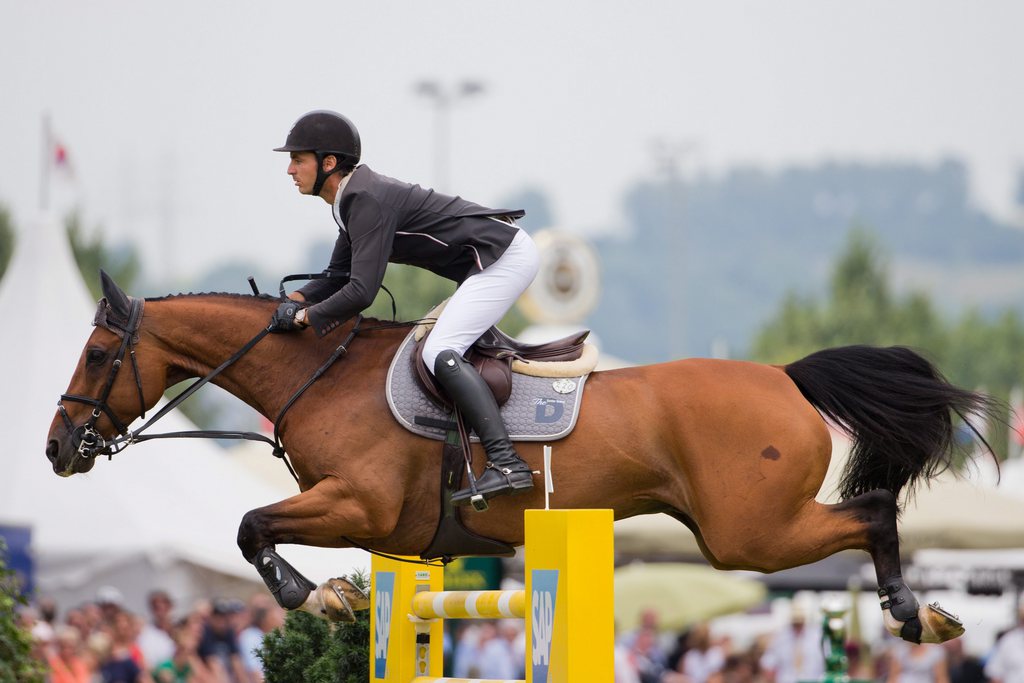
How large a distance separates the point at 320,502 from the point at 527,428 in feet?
2.87

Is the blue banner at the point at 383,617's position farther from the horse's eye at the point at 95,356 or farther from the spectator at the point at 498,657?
the spectator at the point at 498,657

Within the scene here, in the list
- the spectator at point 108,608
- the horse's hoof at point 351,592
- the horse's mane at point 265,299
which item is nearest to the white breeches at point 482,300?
the horse's mane at point 265,299

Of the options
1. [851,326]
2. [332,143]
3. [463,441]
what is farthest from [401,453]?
[851,326]

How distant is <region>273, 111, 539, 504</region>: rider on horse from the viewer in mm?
5574

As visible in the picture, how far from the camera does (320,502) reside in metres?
5.60

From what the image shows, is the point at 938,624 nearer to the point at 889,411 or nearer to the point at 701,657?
the point at 889,411

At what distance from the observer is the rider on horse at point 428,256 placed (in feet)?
18.3

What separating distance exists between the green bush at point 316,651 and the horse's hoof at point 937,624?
95.9 inches

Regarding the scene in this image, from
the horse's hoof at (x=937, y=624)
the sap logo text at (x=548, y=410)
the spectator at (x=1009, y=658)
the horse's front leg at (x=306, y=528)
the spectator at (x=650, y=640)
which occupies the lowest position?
the spectator at (x=650, y=640)

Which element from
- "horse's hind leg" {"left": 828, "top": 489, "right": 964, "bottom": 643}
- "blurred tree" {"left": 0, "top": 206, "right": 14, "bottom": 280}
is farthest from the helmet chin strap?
"blurred tree" {"left": 0, "top": 206, "right": 14, "bottom": 280}

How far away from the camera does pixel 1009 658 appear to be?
37.6 ft

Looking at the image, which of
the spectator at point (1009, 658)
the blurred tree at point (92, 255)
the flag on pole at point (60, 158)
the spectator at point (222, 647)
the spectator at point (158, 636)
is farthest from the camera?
the blurred tree at point (92, 255)

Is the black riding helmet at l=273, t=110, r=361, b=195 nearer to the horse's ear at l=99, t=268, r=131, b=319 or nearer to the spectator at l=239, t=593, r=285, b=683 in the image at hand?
the horse's ear at l=99, t=268, r=131, b=319

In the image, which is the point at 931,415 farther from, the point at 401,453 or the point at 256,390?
the point at 256,390
